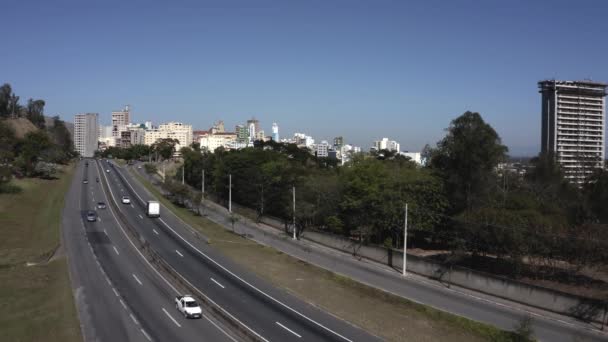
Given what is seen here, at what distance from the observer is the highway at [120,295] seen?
26781mm

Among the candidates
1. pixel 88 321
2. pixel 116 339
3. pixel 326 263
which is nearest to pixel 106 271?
pixel 88 321

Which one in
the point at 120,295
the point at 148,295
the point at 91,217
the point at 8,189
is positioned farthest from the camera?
the point at 8,189

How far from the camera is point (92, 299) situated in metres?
32.3

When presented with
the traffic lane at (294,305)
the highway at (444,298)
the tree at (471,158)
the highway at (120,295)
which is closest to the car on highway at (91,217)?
the highway at (120,295)

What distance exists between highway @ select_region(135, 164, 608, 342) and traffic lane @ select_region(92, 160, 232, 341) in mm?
15556

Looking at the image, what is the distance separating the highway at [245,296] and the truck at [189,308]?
2.11 metres

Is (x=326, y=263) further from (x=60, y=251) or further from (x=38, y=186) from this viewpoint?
(x=38, y=186)

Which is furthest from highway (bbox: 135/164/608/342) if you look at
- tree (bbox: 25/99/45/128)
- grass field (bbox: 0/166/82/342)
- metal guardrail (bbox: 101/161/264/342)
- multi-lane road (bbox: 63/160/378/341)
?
tree (bbox: 25/99/45/128)

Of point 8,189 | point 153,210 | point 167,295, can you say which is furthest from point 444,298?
point 8,189

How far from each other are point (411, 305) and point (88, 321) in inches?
799

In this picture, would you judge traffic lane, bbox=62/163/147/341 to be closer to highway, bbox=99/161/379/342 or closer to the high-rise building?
highway, bbox=99/161/379/342

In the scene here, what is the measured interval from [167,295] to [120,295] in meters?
2.93

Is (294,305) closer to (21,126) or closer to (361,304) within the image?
(361,304)

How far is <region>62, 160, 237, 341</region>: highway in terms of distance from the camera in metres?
26.8
